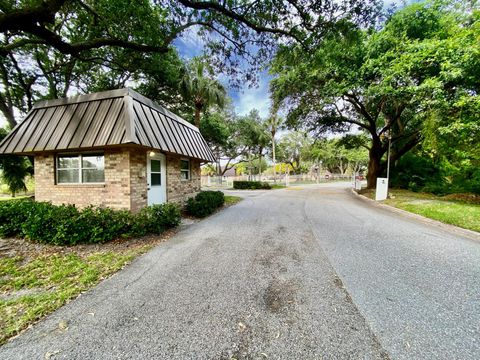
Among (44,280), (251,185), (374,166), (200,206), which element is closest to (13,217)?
(44,280)

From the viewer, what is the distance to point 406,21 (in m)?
9.26

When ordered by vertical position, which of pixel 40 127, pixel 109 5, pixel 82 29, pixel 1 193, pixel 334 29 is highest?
pixel 82 29

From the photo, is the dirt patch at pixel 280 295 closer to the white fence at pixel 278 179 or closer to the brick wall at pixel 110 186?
the brick wall at pixel 110 186

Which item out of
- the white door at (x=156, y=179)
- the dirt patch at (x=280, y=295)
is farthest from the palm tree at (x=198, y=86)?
the dirt patch at (x=280, y=295)

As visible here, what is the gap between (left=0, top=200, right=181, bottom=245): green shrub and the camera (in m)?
4.37

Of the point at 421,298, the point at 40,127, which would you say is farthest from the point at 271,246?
the point at 40,127

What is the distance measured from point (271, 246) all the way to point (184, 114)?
14.6m

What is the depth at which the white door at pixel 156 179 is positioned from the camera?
6.29 metres

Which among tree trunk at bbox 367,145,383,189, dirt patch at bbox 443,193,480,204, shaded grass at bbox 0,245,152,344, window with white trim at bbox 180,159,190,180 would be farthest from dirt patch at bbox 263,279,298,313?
tree trunk at bbox 367,145,383,189

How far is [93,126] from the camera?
17.2ft

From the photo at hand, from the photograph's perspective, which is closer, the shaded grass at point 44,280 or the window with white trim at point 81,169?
the shaded grass at point 44,280

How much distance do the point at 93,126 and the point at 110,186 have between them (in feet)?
5.58

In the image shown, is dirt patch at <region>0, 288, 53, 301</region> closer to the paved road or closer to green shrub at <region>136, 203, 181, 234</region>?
the paved road

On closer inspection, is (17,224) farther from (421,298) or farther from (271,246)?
(421,298)
